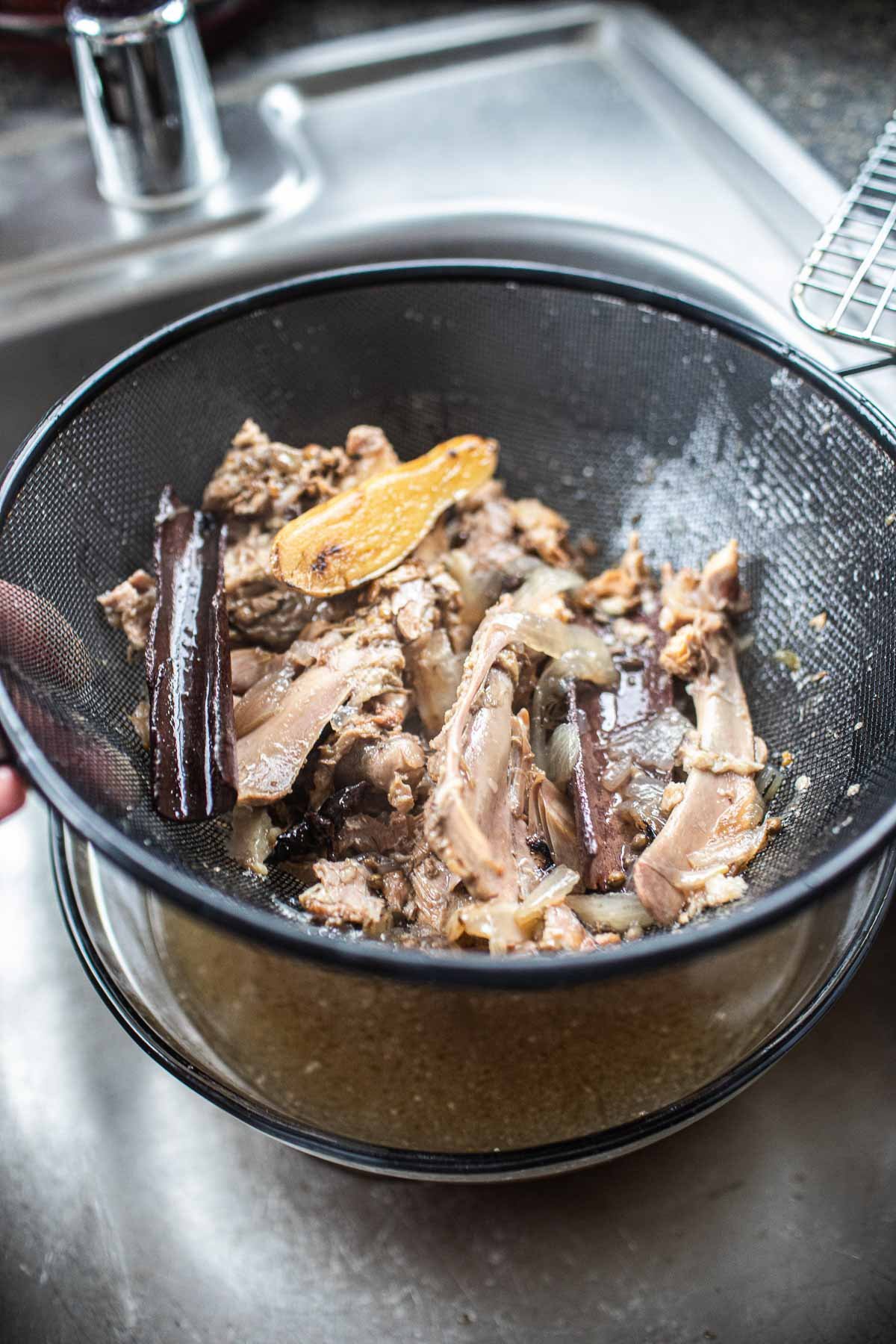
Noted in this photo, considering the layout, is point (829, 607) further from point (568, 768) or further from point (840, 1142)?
point (840, 1142)

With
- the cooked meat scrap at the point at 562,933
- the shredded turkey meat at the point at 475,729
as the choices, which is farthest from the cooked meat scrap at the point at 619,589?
the cooked meat scrap at the point at 562,933

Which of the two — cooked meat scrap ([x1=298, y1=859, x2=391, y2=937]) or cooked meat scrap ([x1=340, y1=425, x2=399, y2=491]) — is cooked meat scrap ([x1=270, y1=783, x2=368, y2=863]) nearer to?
cooked meat scrap ([x1=298, y1=859, x2=391, y2=937])

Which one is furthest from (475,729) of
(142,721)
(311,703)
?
(142,721)

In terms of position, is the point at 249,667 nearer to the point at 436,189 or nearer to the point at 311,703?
the point at 311,703

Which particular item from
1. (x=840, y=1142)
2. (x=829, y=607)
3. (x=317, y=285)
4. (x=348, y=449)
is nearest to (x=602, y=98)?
(x=317, y=285)

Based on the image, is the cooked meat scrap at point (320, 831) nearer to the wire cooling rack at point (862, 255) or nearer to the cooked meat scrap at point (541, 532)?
the cooked meat scrap at point (541, 532)

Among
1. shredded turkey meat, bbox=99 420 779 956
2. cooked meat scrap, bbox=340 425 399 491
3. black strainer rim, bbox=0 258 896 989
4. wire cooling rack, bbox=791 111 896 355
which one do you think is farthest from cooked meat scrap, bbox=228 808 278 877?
wire cooling rack, bbox=791 111 896 355
